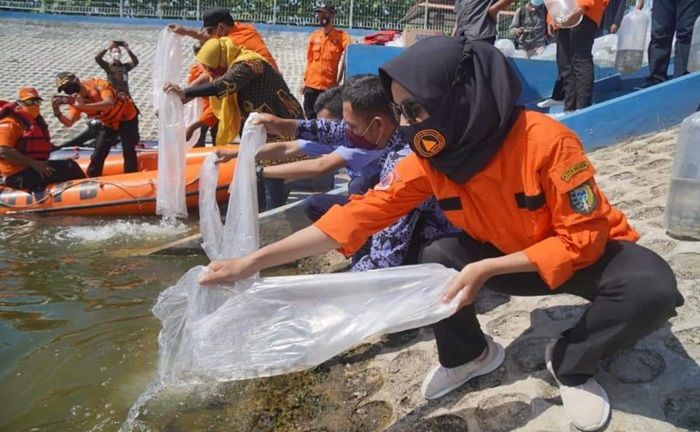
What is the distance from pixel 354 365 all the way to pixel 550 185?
1.31m

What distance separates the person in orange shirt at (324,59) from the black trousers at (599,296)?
20.6ft

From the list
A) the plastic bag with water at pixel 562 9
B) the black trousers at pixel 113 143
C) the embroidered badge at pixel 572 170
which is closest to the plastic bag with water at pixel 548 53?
the plastic bag with water at pixel 562 9

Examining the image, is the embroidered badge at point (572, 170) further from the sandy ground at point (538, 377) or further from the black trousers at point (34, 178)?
the black trousers at point (34, 178)

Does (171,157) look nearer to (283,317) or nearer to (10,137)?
(10,137)

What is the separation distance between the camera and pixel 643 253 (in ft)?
6.60

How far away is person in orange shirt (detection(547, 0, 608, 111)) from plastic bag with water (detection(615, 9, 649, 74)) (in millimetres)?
1770

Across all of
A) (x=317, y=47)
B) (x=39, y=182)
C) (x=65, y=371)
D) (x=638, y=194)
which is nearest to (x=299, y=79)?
(x=317, y=47)

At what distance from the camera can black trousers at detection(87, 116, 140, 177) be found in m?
6.95

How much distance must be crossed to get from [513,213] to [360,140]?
Answer: 1.34m

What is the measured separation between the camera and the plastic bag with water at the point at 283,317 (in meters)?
2.15

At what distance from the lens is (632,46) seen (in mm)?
7266

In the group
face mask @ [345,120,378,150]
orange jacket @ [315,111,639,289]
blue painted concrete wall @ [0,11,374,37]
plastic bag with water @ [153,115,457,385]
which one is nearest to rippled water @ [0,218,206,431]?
plastic bag with water @ [153,115,457,385]

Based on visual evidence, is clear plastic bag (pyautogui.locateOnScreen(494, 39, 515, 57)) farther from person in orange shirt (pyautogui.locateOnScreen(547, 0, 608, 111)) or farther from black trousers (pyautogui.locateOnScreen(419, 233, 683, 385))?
black trousers (pyautogui.locateOnScreen(419, 233, 683, 385))

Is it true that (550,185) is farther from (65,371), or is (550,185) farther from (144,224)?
(144,224)
